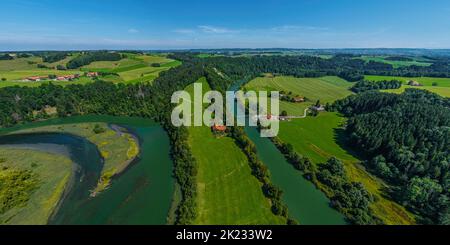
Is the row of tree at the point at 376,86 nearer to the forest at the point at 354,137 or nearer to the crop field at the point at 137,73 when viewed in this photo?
the forest at the point at 354,137

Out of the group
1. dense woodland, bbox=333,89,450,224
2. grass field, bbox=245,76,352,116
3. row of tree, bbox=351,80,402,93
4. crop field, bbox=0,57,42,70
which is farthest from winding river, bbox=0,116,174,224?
row of tree, bbox=351,80,402,93

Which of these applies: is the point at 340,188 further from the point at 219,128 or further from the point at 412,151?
the point at 219,128

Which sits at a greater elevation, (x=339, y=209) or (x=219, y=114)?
(x=219, y=114)

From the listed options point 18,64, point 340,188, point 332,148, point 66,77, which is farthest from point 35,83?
point 340,188
